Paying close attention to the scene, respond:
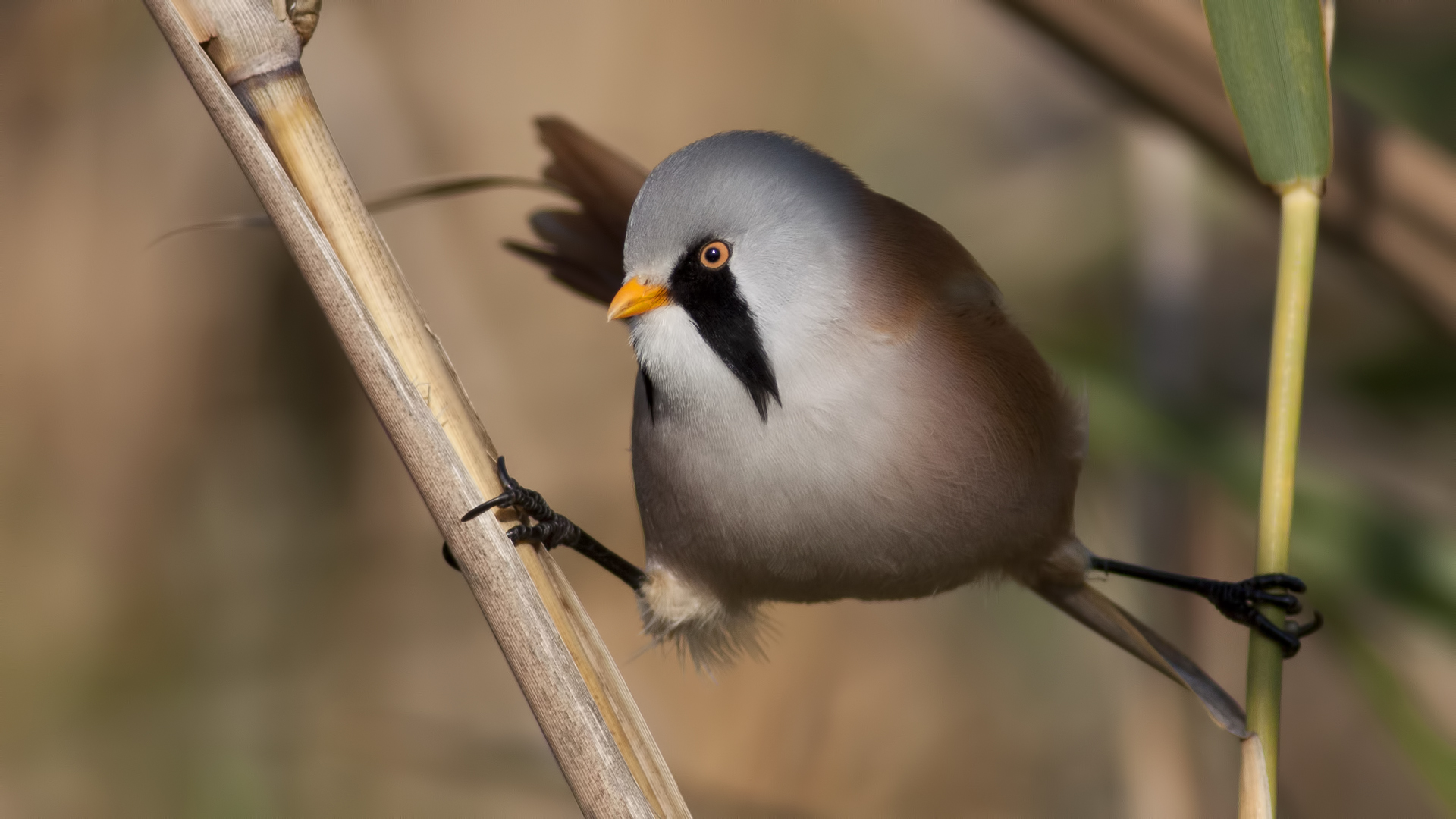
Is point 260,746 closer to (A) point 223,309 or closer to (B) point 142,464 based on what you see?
(B) point 142,464

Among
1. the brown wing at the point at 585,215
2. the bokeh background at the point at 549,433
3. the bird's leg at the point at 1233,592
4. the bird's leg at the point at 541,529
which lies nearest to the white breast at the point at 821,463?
the bird's leg at the point at 541,529

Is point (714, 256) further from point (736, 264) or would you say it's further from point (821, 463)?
point (821, 463)

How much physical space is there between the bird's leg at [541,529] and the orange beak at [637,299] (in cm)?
25

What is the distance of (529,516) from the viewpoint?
1.48 meters

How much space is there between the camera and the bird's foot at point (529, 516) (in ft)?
4.29

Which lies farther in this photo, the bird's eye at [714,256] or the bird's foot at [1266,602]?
the bird's eye at [714,256]

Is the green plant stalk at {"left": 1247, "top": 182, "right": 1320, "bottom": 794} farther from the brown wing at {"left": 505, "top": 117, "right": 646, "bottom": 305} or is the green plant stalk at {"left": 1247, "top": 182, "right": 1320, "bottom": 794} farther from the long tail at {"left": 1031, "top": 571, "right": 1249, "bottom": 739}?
the brown wing at {"left": 505, "top": 117, "right": 646, "bottom": 305}

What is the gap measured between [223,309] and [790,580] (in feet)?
6.76

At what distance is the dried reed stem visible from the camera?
1.16 metres

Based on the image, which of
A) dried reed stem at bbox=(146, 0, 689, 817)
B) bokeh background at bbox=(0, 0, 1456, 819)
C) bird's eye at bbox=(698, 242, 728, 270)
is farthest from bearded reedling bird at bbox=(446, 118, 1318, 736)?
bokeh background at bbox=(0, 0, 1456, 819)

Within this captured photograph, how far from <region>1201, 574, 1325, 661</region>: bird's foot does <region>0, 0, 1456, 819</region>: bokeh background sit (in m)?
0.27

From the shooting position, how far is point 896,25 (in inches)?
146

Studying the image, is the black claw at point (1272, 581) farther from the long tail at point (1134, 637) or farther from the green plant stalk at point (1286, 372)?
the long tail at point (1134, 637)

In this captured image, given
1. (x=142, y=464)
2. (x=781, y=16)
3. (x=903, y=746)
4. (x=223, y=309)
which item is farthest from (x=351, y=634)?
(x=781, y=16)
